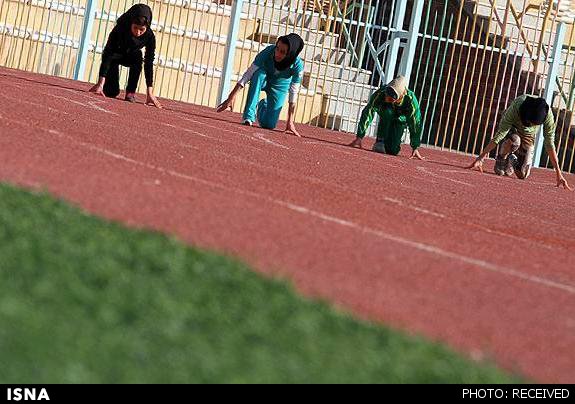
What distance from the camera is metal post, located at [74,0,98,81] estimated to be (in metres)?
22.0

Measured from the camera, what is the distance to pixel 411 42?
2231cm

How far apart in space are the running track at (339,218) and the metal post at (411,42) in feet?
24.4

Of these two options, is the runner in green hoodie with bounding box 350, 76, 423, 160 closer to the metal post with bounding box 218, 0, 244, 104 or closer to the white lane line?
the white lane line

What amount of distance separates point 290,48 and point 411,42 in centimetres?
569

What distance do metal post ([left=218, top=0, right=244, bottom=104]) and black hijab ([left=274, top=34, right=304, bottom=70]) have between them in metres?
4.95

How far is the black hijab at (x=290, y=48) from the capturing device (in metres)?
16.9

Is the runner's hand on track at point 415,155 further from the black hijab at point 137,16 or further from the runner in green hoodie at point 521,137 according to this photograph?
the black hijab at point 137,16

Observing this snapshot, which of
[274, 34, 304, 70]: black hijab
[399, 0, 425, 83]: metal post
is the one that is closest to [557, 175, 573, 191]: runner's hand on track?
[274, 34, 304, 70]: black hijab

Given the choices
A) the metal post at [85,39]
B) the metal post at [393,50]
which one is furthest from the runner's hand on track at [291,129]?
the metal post at [85,39]

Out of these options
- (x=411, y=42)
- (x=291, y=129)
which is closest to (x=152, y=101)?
(x=291, y=129)

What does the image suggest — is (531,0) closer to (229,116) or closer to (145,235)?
(229,116)

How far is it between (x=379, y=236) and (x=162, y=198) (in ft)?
4.08

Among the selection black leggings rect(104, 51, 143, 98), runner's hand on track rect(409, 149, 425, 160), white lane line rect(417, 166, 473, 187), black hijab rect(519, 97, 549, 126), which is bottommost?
white lane line rect(417, 166, 473, 187)
